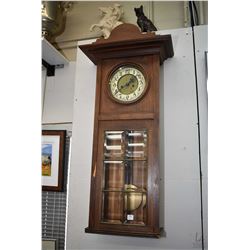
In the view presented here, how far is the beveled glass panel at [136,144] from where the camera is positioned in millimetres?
1050

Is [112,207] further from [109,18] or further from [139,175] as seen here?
[109,18]

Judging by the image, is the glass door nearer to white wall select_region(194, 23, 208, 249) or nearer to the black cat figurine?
white wall select_region(194, 23, 208, 249)

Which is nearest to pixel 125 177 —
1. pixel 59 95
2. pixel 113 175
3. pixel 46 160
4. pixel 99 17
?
pixel 113 175

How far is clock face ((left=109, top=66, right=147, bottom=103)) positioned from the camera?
111 centimetres

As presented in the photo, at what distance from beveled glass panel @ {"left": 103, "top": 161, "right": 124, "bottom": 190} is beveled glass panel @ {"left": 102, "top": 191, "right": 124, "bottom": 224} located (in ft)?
0.10

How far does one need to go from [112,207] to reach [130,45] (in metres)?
0.68

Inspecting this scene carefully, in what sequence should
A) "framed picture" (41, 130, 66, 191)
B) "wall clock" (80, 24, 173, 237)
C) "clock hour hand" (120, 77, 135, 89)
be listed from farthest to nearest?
"framed picture" (41, 130, 66, 191) < "clock hour hand" (120, 77, 135, 89) < "wall clock" (80, 24, 173, 237)

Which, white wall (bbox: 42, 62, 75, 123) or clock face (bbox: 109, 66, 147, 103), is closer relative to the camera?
clock face (bbox: 109, 66, 147, 103)

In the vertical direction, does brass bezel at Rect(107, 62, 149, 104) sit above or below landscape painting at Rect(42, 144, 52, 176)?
above

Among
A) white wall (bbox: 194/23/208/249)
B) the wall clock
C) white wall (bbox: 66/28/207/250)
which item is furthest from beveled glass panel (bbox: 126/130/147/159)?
white wall (bbox: 194/23/208/249)

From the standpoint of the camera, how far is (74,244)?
116 centimetres

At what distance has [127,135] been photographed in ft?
3.53

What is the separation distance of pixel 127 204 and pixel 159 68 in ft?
1.94
